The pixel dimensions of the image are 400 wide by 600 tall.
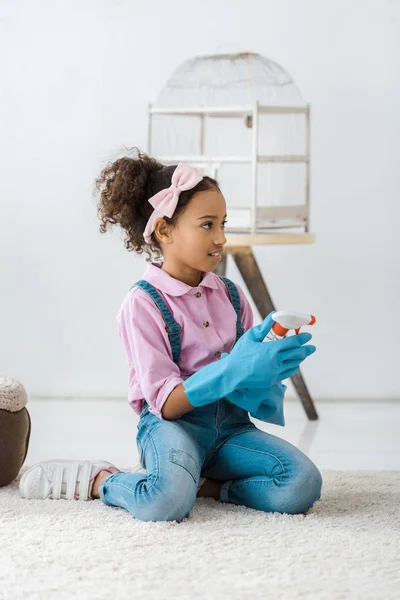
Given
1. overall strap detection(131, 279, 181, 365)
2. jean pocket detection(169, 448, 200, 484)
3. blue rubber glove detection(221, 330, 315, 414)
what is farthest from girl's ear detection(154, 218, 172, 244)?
jean pocket detection(169, 448, 200, 484)

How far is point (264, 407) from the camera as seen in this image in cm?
144

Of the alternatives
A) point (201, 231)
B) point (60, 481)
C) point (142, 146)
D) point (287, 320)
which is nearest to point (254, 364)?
point (287, 320)

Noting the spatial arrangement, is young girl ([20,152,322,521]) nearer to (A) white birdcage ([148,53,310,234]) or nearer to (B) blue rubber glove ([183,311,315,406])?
(B) blue rubber glove ([183,311,315,406])

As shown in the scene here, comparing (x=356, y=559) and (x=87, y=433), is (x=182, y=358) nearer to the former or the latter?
(x=356, y=559)

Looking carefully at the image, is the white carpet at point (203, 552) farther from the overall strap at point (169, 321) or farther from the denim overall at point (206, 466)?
the overall strap at point (169, 321)

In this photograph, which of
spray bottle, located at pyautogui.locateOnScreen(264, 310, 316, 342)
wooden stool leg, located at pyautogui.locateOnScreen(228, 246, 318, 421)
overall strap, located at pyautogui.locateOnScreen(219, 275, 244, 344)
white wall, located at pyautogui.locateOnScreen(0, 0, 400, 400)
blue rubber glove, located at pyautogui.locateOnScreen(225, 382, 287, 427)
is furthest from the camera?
white wall, located at pyautogui.locateOnScreen(0, 0, 400, 400)

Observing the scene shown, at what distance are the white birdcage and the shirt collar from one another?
0.72 meters

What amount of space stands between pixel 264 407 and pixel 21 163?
1.58 meters

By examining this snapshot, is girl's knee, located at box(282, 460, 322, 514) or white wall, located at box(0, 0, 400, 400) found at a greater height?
white wall, located at box(0, 0, 400, 400)

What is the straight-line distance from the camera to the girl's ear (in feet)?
5.11

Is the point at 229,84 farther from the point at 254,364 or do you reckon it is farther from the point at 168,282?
the point at 254,364

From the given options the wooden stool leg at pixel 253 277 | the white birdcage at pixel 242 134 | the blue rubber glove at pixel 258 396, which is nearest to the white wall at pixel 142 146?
the white birdcage at pixel 242 134

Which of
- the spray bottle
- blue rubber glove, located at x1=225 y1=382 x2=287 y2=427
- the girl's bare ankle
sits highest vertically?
the spray bottle

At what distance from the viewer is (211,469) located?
1535 mm
